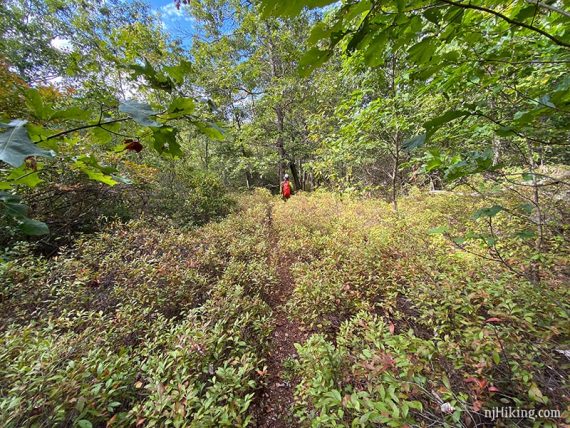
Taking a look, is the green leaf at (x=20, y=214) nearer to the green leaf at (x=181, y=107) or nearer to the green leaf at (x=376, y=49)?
the green leaf at (x=181, y=107)

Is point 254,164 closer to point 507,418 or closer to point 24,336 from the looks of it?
point 24,336

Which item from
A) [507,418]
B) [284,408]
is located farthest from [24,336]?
[507,418]

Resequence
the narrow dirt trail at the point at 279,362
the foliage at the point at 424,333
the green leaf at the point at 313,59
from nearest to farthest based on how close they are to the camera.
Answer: the green leaf at the point at 313,59
the foliage at the point at 424,333
the narrow dirt trail at the point at 279,362

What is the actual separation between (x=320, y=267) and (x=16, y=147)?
3.31m

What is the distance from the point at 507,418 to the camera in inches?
44.5

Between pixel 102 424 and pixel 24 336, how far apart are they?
3.52 feet

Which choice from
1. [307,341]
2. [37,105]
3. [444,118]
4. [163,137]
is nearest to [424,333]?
[307,341]

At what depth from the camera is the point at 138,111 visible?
0.53 m

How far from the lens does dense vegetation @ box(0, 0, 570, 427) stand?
0.69 meters

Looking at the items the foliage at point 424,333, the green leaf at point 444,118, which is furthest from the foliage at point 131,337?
the green leaf at point 444,118

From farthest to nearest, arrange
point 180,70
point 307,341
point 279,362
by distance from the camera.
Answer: point 279,362
point 307,341
point 180,70

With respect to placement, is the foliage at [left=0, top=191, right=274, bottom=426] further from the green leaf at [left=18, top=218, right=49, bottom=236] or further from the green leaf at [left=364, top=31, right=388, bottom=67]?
the green leaf at [left=364, top=31, right=388, bottom=67]

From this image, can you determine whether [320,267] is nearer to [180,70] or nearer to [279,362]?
[279,362]

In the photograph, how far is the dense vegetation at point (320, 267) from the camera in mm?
688
